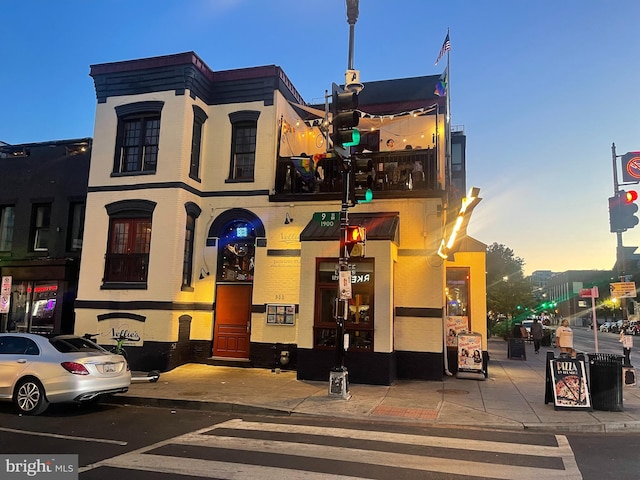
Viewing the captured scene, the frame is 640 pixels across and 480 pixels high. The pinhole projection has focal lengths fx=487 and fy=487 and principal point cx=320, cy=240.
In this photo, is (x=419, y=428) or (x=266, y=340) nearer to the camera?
(x=419, y=428)

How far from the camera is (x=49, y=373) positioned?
904cm

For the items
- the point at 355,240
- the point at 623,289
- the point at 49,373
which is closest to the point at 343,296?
the point at 355,240

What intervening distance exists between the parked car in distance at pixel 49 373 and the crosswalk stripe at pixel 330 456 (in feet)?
8.71

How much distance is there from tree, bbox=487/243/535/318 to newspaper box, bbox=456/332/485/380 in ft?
74.3

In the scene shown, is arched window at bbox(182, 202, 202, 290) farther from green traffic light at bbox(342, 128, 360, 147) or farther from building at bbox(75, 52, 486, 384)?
green traffic light at bbox(342, 128, 360, 147)

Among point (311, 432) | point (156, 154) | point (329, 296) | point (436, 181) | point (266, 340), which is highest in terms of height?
point (156, 154)

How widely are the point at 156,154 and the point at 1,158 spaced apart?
27.0 ft

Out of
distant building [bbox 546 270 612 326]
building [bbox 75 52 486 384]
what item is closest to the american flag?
building [bbox 75 52 486 384]

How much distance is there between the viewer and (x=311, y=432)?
798 cm

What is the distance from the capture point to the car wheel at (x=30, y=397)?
8.98m

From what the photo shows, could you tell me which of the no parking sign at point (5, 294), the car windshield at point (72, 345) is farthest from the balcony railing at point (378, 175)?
the no parking sign at point (5, 294)

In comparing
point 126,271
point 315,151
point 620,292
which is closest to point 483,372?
point 620,292

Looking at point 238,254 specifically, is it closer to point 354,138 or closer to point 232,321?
point 232,321

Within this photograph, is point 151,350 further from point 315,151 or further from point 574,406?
point 574,406
